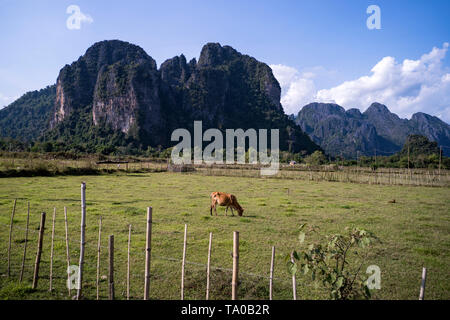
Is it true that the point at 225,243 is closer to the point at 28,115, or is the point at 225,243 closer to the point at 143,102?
the point at 143,102

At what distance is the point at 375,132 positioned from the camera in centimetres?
14938

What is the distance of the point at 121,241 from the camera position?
755 centimetres

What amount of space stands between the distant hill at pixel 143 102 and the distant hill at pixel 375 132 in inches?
1404

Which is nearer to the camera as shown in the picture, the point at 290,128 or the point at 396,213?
the point at 396,213

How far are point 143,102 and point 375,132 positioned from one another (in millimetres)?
127442

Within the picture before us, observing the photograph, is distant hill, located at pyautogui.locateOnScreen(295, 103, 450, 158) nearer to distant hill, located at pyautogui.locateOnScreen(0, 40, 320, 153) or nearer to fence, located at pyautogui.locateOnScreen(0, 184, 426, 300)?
distant hill, located at pyautogui.locateOnScreen(0, 40, 320, 153)

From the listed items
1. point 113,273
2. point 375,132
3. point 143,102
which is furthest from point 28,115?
point 375,132

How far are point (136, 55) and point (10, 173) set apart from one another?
152825 millimetres

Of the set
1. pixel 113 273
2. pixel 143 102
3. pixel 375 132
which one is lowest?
pixel 113 273

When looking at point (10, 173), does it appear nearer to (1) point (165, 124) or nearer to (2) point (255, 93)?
(1) point (165, 124)

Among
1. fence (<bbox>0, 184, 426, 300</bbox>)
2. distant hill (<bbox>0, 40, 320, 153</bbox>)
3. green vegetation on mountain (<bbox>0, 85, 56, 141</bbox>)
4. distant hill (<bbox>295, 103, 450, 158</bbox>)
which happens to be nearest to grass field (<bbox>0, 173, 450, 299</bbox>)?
fence (<bbox>0, 184, 426, 300</bbox>)

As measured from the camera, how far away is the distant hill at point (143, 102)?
11250cm

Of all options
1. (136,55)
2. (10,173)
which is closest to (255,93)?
(136,55)

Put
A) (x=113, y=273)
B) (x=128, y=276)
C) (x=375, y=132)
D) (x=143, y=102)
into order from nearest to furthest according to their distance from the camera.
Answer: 1. (x=128, y=276)
2. (x=113, y=273)
3. (x=143, y=102)
4. (x=375, y=132)
